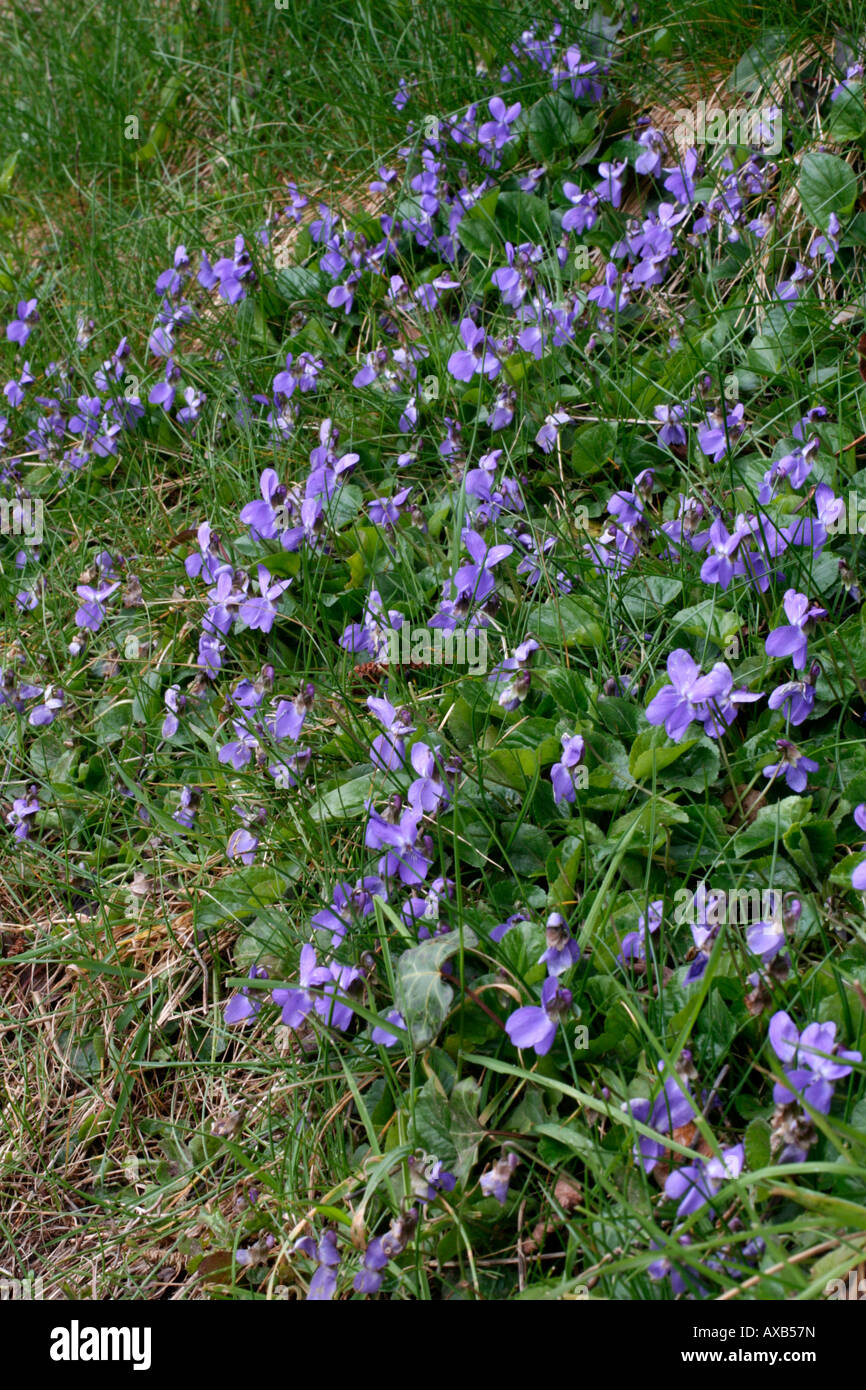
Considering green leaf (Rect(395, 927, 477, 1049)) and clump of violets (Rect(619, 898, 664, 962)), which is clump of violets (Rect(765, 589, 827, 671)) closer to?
clump of violets (Rect(619, 898, 664, 962))

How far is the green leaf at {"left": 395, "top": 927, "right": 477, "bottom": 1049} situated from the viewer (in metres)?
1.65

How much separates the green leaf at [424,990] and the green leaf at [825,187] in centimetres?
174

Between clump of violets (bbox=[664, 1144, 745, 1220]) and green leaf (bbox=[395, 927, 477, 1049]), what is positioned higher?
green leaf (bbox=[395, 927, 477, 1049])

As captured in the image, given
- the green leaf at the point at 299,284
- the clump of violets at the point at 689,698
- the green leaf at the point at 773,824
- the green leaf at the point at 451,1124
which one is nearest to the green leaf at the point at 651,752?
the clump of violets at the point at 689,698

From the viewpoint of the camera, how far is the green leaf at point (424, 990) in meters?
1.65

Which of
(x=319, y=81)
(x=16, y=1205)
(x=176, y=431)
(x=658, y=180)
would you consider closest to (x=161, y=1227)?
(x=16, y=1205)

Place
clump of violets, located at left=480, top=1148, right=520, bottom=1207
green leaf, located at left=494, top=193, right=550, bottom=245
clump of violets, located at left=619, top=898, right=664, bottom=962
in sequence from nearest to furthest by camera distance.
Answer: clump of violets, located at left=480, top=1148, right=520, bottom=1207
clump of violets, located at left=619, top=898, right=664, bottom=962
green leaf, located at left=494, top=193, right=550, bottom=245

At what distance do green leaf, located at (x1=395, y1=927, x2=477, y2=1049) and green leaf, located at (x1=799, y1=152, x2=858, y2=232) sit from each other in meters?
1.74

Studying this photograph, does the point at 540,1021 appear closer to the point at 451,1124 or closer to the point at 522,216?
the point at 451,1124

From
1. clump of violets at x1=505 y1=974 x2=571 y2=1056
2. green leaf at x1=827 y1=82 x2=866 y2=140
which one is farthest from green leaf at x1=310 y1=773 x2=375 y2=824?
green leaf at x1=827 y1=82 x2=866 y2=140

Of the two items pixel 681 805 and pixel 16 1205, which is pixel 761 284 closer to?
pixel 681 805

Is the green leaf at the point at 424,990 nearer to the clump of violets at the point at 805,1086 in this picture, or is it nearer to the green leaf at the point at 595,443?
the clump of violets at the point at 805,1086

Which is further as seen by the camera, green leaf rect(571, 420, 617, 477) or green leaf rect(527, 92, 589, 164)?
green leaf rect(527, 92, 589, 164)

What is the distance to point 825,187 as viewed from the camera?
2.46 meters
